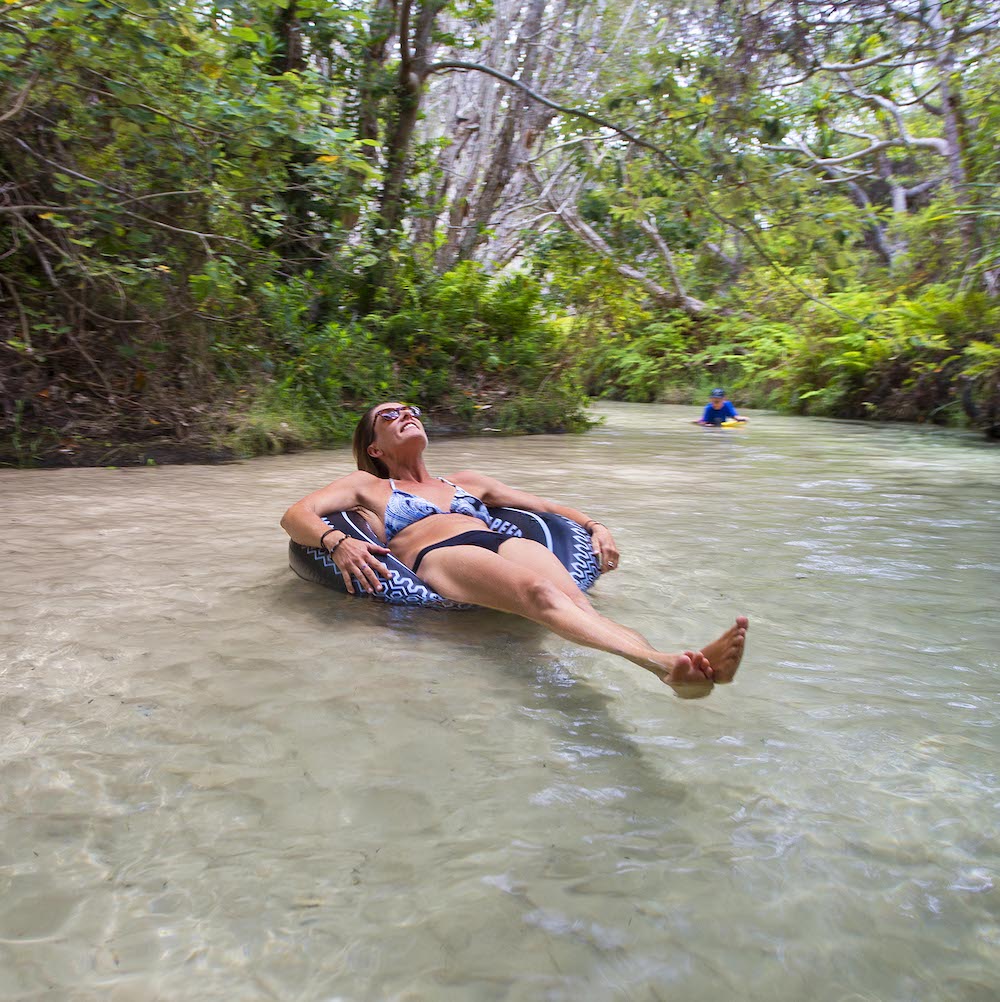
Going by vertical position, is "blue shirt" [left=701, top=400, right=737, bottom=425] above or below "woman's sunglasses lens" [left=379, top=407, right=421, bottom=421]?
below

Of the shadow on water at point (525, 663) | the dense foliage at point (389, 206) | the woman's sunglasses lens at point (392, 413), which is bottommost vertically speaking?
the shadow on water at point (525, 663)

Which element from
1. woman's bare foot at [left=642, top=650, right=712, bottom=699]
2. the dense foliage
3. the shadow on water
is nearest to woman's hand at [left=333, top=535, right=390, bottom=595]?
the shadow on water

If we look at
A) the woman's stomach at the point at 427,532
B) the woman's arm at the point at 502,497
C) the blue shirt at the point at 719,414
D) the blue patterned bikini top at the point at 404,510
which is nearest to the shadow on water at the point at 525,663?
the woman's stomach at the point at 427,532

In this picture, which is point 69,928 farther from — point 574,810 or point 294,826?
point 574,810

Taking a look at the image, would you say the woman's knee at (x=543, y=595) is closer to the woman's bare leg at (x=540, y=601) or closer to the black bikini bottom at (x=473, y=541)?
the woman's bare leg at (x=540, y=601)

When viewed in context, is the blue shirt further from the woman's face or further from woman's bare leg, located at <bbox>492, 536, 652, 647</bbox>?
woman's bare leg, located at <bbox>492, 536, 652, 647</bbox>

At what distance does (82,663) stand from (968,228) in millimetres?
13707

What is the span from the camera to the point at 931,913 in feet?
5.94

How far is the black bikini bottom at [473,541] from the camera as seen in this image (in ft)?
12.0

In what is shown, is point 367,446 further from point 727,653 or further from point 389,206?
point 389,206

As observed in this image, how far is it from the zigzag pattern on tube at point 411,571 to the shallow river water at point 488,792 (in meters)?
0.12

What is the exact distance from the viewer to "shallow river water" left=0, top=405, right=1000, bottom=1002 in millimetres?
1685

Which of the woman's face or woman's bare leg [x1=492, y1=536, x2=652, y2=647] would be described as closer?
woman's bare leg [x1=492, y1=536, x2=652, y2=647]

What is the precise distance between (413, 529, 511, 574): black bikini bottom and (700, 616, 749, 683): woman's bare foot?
1.22 m
